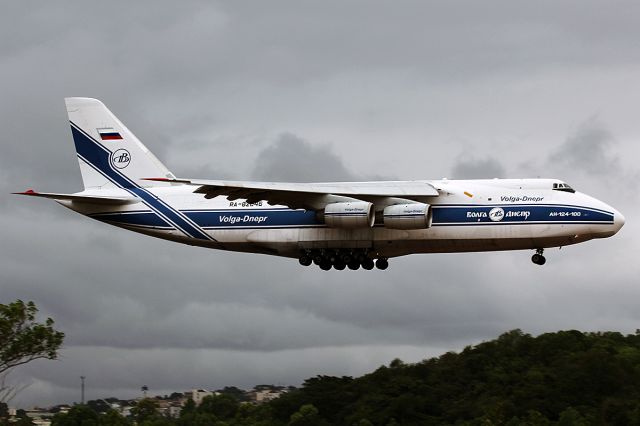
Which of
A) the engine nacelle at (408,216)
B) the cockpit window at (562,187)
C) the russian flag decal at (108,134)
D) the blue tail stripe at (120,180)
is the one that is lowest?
the engine nacelle at (408,216)

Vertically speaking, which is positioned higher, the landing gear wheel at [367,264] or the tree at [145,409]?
the tree at [145,409]

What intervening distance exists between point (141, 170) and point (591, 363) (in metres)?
33.8

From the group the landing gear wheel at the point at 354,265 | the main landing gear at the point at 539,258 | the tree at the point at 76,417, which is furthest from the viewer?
the tree at the point at 76,417

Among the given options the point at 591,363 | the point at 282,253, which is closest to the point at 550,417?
the point at 591,363

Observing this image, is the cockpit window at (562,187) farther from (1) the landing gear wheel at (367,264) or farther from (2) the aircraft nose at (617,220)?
(1) the landing gear wheel at (367,264)

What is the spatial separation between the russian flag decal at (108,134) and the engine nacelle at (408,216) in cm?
1216

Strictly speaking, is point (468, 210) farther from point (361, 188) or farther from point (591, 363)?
point (591, 363)

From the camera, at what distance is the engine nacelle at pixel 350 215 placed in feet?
126

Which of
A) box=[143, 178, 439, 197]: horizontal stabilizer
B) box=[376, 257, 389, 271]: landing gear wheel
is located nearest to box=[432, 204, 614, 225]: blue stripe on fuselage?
box=[143, 178, 439, 197]: horizontal stabilizer

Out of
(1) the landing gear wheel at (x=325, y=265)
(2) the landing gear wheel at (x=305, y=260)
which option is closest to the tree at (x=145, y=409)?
(2) the landing gear wheel at (x=305, y=260)

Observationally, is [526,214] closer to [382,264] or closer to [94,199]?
[382,264]

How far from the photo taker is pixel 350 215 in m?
38.5

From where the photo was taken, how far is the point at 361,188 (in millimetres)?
39812

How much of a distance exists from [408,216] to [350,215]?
5.87 ft
